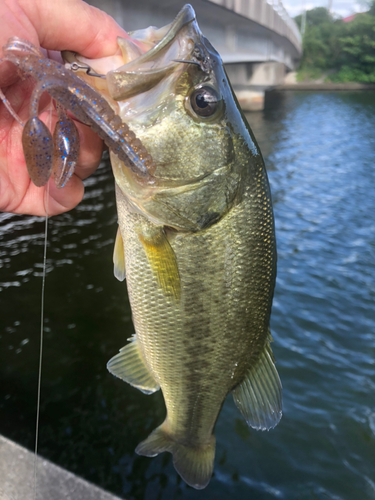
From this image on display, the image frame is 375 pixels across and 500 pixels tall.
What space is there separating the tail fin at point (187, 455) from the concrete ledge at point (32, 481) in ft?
2.44

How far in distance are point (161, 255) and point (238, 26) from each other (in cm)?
1770

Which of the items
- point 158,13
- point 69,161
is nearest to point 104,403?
point 69,161

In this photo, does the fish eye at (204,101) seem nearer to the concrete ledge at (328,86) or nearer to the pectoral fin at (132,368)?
the pectoral fin at (132,368)

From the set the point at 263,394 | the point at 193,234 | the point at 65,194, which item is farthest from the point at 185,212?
the point at 263,394

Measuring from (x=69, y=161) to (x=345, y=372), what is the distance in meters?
5.51

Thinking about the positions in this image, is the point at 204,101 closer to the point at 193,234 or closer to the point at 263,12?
the point at 193,234

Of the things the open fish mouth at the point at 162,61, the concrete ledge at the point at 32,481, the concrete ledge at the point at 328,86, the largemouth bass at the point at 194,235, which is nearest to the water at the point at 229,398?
the concrete ledge at the point at 32,481

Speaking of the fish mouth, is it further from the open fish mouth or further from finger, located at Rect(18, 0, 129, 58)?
finger, located at Rect(18, 0, 129, 58)

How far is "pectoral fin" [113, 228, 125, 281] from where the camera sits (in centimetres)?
193

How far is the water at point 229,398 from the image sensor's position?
14.6 feet

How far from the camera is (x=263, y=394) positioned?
2074 millimetres

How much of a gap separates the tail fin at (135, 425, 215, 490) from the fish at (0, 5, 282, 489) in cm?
34

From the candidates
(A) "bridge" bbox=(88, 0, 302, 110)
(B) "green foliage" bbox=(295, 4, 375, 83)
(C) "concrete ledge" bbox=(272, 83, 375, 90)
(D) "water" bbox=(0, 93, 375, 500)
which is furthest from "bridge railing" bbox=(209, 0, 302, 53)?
(B) "green foliage" bbox=(295, 4, 375, 83)

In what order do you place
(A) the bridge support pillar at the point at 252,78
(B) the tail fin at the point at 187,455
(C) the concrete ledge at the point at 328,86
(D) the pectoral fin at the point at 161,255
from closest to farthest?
(D) the pectoral fin at the point at 161,255 < (B) the tail fin at the point at 187,455 < (A) the bridge support pillar at the point at 252,78 < (C) the concrete ledge at the point at 328,86
